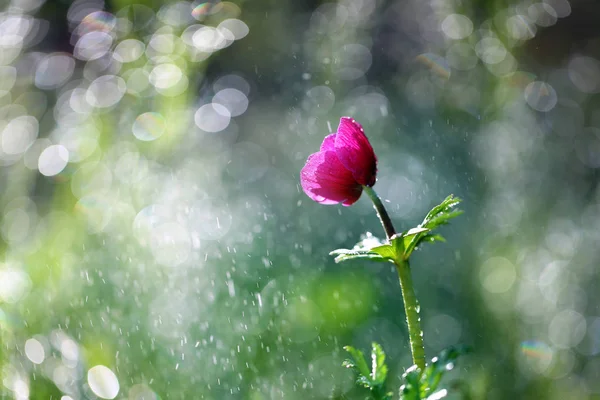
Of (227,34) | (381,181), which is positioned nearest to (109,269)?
(227,34)

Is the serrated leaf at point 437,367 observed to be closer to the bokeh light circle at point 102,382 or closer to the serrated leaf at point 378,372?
the serrated leaf at point 378,372

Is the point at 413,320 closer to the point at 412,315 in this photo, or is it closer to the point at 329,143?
the point at 412,315

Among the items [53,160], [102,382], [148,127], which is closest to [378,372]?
[102,382]

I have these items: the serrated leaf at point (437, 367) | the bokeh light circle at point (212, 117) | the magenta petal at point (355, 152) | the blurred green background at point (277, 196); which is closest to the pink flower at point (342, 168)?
the magenta petal at point (355, 152)

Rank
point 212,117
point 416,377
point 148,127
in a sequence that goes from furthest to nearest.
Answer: point 212,117 → point 148,127 → point 416,377

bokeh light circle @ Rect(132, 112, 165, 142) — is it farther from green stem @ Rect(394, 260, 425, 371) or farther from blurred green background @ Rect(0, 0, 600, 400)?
green stem @ Rect(394, 260, 425, 371)

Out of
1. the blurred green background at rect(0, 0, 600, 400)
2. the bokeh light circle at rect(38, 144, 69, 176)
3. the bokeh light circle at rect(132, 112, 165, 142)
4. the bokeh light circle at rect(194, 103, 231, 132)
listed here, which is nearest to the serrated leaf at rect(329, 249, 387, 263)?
the blurred green background at rect(0, 0, 600, 400)
